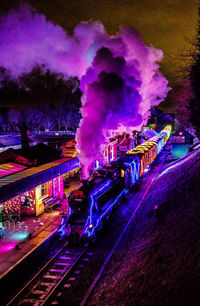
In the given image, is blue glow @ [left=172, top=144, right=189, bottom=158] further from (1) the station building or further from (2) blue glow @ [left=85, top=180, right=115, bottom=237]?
(2) blue glow @ [left=85, top=180, right=115, bottom=237]

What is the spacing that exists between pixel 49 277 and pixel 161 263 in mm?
4626

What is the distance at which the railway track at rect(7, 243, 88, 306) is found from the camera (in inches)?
315

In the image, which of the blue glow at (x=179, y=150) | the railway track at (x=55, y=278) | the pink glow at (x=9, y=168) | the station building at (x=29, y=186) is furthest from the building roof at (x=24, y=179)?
the blue glow at (x=179, y=150)

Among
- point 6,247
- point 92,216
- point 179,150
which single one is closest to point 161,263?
point 92,216

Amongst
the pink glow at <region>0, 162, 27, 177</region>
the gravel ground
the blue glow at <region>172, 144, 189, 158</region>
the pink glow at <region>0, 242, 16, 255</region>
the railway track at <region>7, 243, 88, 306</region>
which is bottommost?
the railway track at <region>7, 243, 88, 306</region>

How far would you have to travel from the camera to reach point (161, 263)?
A: 25.7ft

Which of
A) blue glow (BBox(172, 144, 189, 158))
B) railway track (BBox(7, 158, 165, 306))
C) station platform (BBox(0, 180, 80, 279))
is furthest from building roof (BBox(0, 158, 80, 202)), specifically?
blue glow (BBox(172, 144, 189, 158))

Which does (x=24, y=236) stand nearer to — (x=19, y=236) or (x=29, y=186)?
(x=19, y=236)

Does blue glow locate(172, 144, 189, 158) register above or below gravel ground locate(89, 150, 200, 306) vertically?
above

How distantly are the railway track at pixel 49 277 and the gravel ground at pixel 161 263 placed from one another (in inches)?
67.6

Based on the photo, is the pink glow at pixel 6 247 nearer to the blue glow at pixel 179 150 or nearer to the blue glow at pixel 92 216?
the blue glow at pixel 92 216

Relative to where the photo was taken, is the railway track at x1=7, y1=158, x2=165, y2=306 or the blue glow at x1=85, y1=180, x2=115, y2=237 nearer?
the railway track at x1=7, y1=158, x2=165, y2=306

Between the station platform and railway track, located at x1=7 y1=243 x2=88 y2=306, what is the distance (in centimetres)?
100

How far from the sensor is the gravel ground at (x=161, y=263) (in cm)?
630
